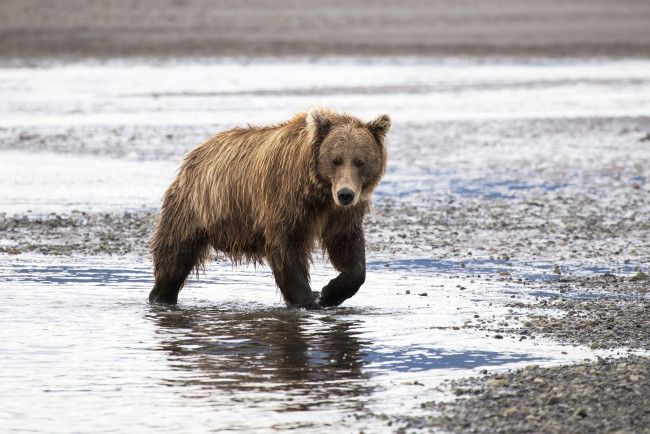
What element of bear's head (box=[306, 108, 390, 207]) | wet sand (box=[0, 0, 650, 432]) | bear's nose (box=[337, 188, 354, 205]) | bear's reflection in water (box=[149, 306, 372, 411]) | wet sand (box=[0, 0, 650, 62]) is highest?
wet sand (box=[0, 0, 650, 62])

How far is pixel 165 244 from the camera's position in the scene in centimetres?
820

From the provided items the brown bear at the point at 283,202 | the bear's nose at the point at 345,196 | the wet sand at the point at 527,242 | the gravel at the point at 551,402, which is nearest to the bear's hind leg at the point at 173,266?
the brown bear at the point at 283,202

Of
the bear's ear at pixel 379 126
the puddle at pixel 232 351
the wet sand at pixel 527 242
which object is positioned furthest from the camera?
the bear's ear at pixel 379 126

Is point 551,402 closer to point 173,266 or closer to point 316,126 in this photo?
point 316,126

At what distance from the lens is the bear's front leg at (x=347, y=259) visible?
7.68 meters

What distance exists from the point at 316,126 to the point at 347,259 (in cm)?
99

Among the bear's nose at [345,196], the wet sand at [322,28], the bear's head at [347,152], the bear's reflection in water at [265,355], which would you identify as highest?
the wet sand at [322,28]

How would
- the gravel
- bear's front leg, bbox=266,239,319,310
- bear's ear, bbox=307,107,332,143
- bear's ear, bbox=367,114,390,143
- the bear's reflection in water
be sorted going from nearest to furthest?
the gravel, the bear's reflection in water, bear's ear, bbox=307,107,332,143, bear's ear, bbox=367,114,390,143, bear's front leg, bbox=266,239,319,310

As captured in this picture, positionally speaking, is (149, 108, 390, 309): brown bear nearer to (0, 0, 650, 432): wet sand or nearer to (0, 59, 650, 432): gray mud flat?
(0, 59, 650, 432): gray mud flat

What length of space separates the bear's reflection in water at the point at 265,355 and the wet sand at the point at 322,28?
85.5 feet

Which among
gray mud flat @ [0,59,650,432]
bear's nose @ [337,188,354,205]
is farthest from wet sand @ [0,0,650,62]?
bear's nose @ [337,188,354,205]

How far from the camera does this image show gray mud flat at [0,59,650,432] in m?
5.55

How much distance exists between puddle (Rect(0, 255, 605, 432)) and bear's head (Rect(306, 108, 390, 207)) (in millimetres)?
937

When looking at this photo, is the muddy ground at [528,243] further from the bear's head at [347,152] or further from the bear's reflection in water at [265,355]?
the bear's head at [347,152]
